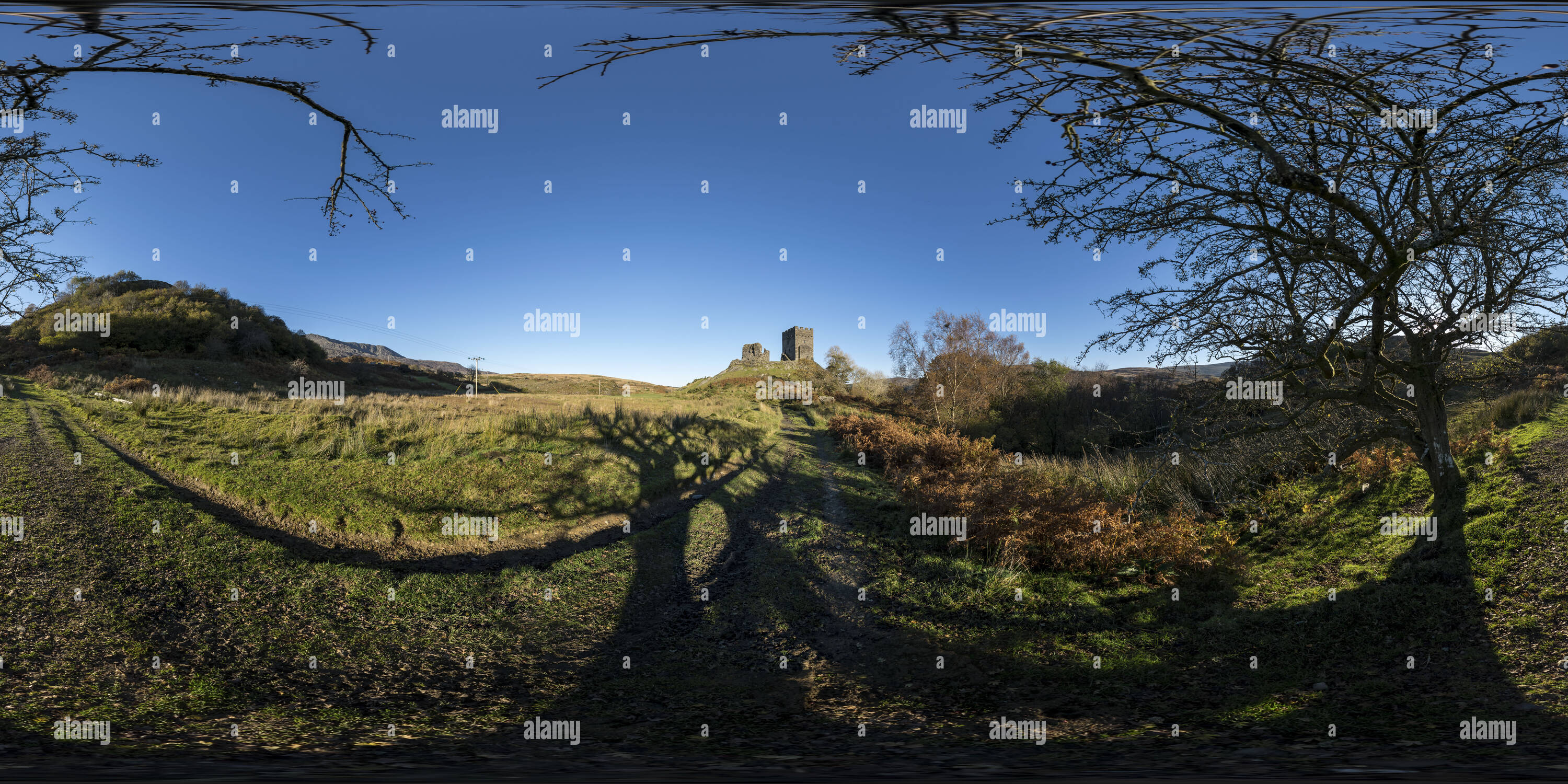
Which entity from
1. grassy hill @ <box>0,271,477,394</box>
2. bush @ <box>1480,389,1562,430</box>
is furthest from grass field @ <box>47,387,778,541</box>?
bush @ <box>1480,389,1562,430</box>

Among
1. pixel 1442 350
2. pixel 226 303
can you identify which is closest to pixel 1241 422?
pixel 1442 350

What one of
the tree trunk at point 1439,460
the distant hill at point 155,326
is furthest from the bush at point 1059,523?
the distant hill at point 155,326

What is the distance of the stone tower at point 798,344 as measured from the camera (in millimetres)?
76688

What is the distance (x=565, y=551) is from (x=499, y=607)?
2.25 metres

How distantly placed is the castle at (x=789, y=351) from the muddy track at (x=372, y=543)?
6261cm

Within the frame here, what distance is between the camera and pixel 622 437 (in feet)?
56.6

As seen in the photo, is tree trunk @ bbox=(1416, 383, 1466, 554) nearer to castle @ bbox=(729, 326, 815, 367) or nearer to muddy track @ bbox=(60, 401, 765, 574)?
muddy track @ bbox=(60, 401, 765, 574)

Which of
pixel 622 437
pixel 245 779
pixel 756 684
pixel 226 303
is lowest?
pixel 756 684

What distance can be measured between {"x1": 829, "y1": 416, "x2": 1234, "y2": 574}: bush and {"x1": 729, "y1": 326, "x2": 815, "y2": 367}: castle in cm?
6101

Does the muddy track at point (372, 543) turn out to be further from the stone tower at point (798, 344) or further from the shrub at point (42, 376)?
the stone tower at point (798, 344)

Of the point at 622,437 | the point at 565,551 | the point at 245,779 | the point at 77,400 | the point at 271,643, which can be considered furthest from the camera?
the point at 622,437

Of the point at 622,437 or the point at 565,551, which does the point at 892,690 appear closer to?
the point at 565,551

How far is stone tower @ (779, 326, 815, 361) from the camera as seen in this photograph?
76688 millimetres

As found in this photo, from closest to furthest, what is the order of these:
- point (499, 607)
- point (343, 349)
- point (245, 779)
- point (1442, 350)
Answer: point (245, 779) → point (1442, 350) → point (499, 607) → point (343, 349)
